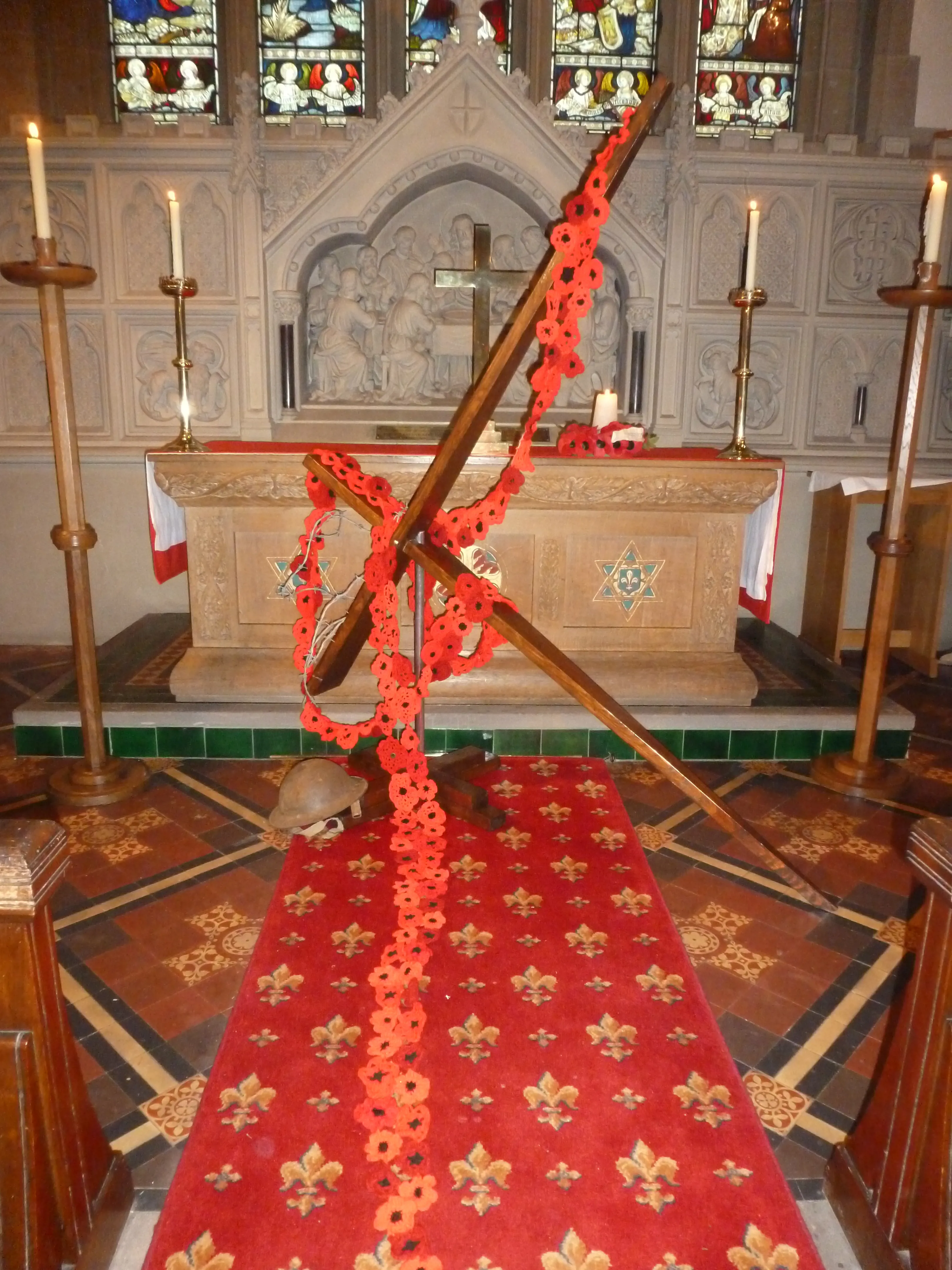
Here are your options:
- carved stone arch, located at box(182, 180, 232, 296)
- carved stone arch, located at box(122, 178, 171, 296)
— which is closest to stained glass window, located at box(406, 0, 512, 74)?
carved stone arch, located at box(182, 180, 232, 296)

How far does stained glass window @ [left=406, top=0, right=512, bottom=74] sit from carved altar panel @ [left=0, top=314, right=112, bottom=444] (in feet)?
7.76

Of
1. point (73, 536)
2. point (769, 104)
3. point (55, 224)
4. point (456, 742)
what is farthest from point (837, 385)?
point (55, 224)

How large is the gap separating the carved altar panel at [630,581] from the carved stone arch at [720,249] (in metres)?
1.84

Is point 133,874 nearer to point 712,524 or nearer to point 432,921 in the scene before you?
point 432,921

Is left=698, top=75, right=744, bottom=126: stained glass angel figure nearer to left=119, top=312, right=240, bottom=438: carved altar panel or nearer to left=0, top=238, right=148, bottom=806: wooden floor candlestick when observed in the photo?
left=119, top=312, right=240, bottom=438: carved altar panel

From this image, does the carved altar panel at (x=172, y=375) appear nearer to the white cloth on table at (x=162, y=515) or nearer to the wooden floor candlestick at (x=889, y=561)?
the white cloth on table at (x=162, y=515)

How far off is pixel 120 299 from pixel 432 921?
367cm

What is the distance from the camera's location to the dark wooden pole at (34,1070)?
3.90 ft

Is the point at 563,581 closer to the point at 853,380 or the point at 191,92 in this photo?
the point at 853,380

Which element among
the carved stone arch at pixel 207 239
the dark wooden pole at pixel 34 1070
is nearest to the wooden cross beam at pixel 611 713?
the dark wooden pole at pixel 34 1070

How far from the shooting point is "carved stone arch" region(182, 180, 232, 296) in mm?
4457

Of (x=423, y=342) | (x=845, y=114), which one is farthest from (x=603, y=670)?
(x=845, y=114)

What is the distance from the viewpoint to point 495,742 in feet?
11.4

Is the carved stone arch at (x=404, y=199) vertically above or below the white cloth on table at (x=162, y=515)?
above
